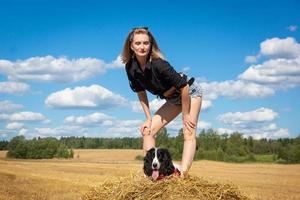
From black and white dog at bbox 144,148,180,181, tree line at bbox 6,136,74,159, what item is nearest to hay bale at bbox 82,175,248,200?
black and white dog at bbox 144,148,180,181

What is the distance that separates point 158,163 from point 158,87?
95cm

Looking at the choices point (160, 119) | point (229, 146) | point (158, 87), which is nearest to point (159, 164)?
point (160, 119)

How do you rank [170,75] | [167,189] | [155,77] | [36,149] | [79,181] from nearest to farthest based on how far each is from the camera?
[167,189] → [170,75] → [155,77] → [79,181] → [36,149]

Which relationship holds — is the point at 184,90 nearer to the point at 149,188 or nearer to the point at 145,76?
the point at 145,76

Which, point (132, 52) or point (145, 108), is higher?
point (132, 52)

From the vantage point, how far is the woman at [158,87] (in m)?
6.25

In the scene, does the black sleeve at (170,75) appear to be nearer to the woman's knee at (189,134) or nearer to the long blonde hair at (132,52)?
the long blonde hair at (132,52)

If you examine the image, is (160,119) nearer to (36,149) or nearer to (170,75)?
(170,75)

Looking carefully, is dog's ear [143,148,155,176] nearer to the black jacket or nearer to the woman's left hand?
the woman's left hand

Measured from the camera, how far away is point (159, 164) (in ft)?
20.5

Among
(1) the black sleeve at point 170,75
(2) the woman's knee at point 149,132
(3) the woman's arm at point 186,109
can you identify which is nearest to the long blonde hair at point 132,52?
(1) the black sleeve at point 170,75

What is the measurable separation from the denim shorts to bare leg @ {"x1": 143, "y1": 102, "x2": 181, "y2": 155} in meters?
0.10

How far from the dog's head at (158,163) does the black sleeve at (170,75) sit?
846mm

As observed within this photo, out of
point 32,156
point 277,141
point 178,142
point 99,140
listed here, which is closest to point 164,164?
point 178,142
